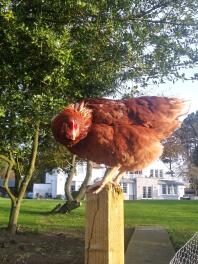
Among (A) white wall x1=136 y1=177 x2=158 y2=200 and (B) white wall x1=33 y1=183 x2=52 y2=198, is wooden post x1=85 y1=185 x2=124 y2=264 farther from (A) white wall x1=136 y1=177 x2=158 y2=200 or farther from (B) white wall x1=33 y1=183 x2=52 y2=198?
(A) white wall x1=136 y1=177 x2=158 y2=200

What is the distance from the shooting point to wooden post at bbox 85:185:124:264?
2803 millimetres

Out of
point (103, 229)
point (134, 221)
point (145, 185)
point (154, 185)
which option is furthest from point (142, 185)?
point (103, 229)

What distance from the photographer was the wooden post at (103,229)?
9.20ft

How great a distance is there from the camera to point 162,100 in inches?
150

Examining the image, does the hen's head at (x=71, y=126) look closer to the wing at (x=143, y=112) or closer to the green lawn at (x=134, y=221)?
the wing at (x=143, y=112)

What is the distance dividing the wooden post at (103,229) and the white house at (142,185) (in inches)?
2791

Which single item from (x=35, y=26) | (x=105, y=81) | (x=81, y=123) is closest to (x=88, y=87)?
(x=105, y=81)

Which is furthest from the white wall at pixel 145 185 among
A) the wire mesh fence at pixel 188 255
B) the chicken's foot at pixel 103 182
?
the chicken's foot at pixel 103 182

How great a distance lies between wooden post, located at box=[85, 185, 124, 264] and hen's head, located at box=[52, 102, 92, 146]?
42cm

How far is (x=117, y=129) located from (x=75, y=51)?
5403 millimetres

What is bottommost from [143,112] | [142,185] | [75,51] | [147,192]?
[143,112]

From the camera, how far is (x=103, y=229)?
2.81 m

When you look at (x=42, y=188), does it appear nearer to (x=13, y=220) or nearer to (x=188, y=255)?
(x=13, y=220)

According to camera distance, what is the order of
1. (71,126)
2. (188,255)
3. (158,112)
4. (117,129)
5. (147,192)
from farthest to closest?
(147,192) → (188,255) → (158,112) → (117,129) → (71,126)
